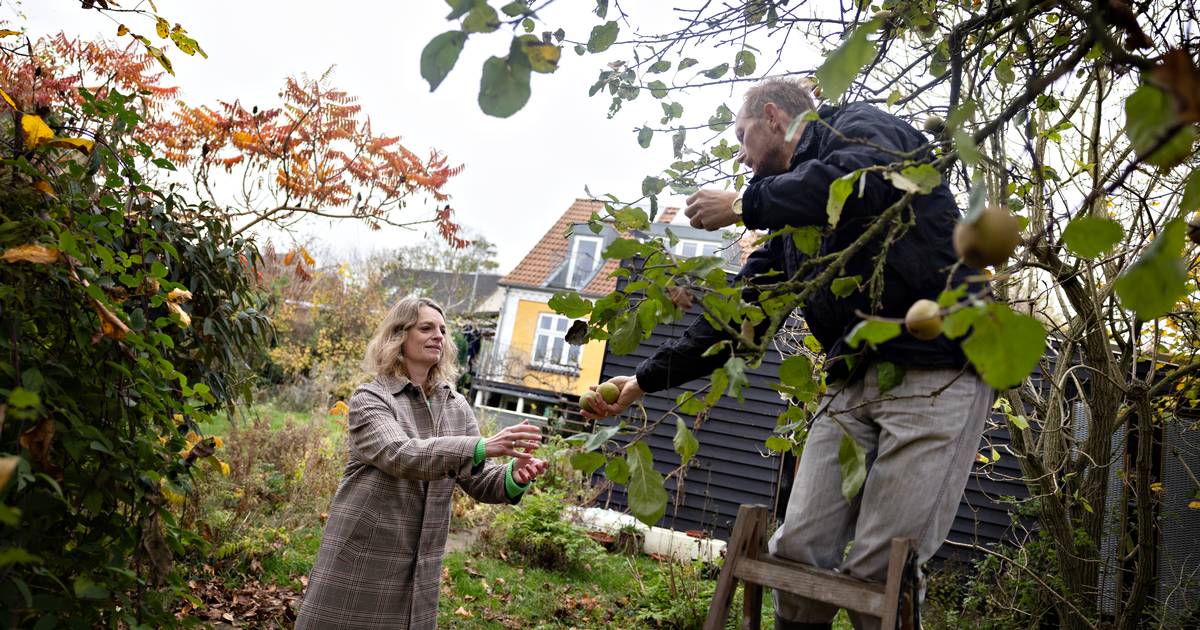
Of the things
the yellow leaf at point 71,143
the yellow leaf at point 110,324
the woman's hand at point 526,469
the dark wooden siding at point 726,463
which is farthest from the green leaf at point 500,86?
the dark wooden siding at point 726,463

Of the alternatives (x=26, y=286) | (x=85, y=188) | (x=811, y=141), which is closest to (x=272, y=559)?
(x=85, y=188)

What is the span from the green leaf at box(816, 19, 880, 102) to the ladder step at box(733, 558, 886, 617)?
3.34ft

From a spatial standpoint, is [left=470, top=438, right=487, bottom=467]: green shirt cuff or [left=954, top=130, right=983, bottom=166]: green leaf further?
[left=470, top=438, right=487, bottom=467]: green shirt cuff

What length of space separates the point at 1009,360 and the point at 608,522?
681 cm

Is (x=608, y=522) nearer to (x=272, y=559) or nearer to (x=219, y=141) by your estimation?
(x=272, y=559)

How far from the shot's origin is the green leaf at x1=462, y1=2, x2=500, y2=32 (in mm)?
964

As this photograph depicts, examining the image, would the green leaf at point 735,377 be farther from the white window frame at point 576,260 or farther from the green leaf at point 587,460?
the white window frame at point 576,260

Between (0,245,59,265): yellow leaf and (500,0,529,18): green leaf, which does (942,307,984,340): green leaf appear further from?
(0,245,59,265): yellow leaf

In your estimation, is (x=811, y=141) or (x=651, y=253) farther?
(x=811, y=141)

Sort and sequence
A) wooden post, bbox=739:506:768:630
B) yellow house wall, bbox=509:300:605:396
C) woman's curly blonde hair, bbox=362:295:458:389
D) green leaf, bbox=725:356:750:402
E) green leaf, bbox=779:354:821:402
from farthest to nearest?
yellow house wall, bbox=509:300:605:396 < woman's curly blonde hair, bbox=362:295:458:389 < wooden post, bbox=739:506:768:630 < green leaf, bbox=779:354:821:402 < green leaf, bbox=725:356:750:402

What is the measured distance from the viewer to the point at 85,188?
2002 millimetres

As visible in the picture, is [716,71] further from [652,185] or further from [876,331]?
[876,331]

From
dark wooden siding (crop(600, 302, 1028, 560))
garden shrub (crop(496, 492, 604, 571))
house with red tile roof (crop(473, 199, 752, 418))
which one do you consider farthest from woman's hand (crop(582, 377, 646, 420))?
house with red tile roof (crop(473, 199, 752, 418))

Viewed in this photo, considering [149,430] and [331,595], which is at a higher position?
[149,430]
